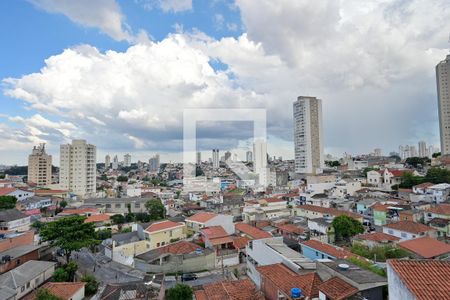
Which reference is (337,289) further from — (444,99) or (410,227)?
(444,99)

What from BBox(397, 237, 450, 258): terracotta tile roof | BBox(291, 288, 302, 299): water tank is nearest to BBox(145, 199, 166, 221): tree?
BBox(397, 237, 450, 258): terracotta tile roof

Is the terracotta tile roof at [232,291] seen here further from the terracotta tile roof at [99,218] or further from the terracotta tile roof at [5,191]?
the terracotta tile roof at [5,191]

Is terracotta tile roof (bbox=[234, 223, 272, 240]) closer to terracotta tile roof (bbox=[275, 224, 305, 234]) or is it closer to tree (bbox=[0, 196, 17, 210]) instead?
terracotta tile roof (bbox=[275, 224, 305, 234])

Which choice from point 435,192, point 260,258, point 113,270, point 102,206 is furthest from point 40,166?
point 435,192

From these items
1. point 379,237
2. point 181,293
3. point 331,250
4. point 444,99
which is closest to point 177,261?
point 181,293

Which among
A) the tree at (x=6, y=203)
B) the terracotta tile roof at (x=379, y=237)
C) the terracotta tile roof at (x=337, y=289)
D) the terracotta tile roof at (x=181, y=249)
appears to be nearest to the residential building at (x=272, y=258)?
the terracotta tile roof at (x=337, y=289)

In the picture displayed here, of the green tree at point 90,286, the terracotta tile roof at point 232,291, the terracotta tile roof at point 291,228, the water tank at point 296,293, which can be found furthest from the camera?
the terracotta tile roof at point 291,228

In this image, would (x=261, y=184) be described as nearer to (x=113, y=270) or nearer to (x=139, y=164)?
(x=113, y=270)
